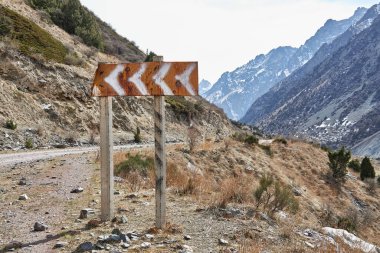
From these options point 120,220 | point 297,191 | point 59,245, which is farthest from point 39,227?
point 297,191

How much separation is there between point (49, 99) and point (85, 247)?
26619 millimetres

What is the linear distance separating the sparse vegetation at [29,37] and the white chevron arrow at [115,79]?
27.7 m

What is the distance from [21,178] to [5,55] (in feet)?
69.3

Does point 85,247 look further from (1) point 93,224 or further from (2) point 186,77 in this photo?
(2) point 186,77

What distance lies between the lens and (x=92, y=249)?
5.93 meters

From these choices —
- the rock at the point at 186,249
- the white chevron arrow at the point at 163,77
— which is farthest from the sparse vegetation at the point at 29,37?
the rock at the point at 186,249

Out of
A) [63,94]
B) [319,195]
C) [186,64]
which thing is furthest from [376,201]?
[186,64]

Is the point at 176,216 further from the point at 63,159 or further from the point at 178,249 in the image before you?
the point at 63,159

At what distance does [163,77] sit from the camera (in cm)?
691

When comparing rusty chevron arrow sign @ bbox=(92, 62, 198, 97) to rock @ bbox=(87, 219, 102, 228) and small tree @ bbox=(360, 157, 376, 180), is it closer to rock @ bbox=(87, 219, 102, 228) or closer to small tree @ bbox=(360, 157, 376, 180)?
rock @ bbox=(87, 219, 102, 228)

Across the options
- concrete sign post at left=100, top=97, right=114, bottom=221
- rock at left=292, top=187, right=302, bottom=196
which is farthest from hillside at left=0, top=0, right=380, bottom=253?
concrete sign post at left=100, top=97, right=114, bottom=221

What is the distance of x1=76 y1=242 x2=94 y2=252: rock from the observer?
5.93 metres

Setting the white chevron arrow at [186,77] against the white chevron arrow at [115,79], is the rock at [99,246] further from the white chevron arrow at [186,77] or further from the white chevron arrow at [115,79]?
the white chevron arrow at [186,77]

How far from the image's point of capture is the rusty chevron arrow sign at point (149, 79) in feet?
22.5
